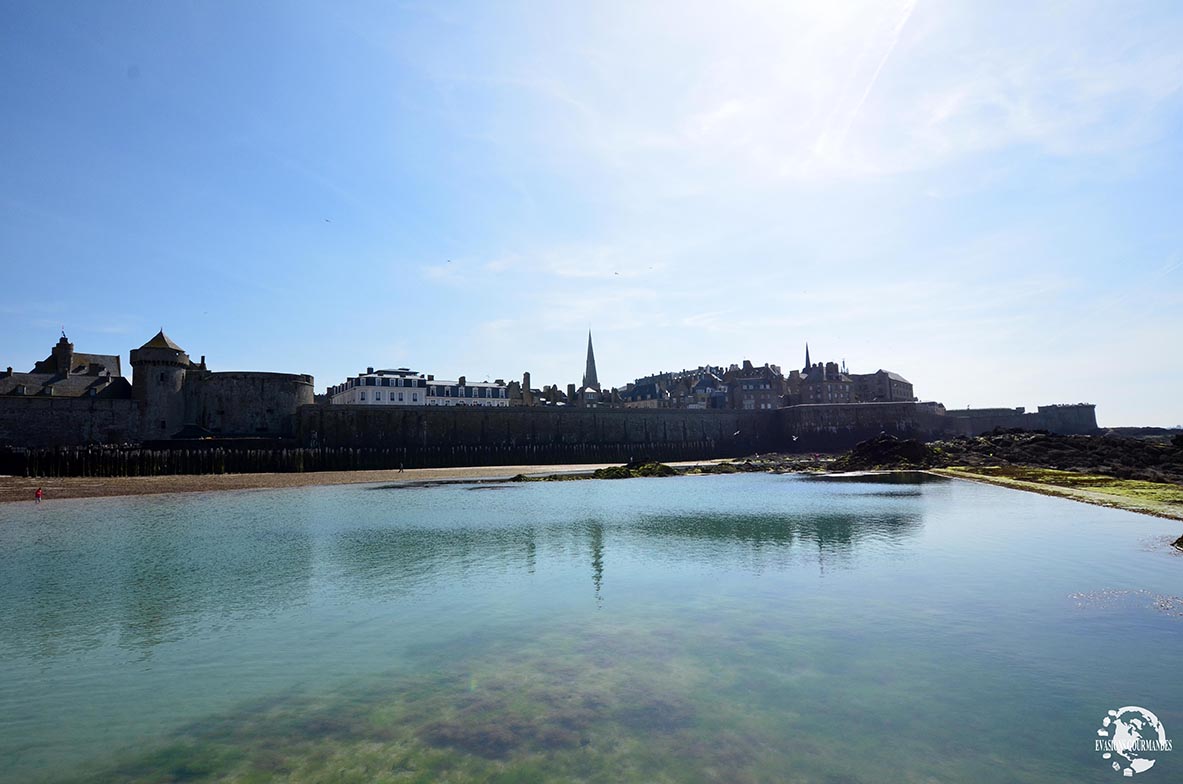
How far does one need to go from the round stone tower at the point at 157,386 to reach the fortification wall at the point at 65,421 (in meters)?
0.91

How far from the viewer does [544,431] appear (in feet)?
209

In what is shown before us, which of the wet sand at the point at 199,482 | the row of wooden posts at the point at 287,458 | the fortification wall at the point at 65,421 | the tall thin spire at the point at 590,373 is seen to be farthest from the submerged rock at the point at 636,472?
the tall thin spire at the point at 590,373

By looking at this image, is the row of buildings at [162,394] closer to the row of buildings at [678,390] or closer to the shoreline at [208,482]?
the row of buildings at [678,390]

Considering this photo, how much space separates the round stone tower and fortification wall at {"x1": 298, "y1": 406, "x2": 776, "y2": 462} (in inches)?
382

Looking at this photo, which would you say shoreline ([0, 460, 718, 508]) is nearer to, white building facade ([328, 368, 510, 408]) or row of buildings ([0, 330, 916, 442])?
row of buildings ([0, 330, 916, 442])

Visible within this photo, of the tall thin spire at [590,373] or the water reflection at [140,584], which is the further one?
the tall thin spire at [590,373]

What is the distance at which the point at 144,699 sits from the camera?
705 centimetres

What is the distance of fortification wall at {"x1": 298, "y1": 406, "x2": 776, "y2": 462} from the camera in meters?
55.2

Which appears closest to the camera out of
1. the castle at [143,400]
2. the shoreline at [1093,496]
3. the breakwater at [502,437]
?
the shoreline at [1093,496]

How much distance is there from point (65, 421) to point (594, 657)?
181 ft

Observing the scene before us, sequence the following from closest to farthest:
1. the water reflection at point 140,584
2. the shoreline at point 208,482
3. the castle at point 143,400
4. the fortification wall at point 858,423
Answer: the water reflection at point 140,584, the shoreline at point 208,482, the castle at point 143,400, the fortification wall at point 858,423

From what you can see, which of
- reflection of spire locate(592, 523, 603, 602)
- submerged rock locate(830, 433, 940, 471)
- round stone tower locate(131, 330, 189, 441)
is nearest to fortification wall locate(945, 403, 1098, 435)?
submerged rock locate(830, 433, 940, 471)

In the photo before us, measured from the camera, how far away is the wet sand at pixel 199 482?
34281 mm

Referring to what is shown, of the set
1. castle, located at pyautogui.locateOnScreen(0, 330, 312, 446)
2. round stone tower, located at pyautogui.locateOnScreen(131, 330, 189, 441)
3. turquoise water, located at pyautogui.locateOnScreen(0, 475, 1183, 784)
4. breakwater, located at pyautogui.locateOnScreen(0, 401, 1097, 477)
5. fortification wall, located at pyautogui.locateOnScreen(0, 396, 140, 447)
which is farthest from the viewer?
round stone tower, located at pyautogui.locateOnScreen(131, 330, 189, 441)
